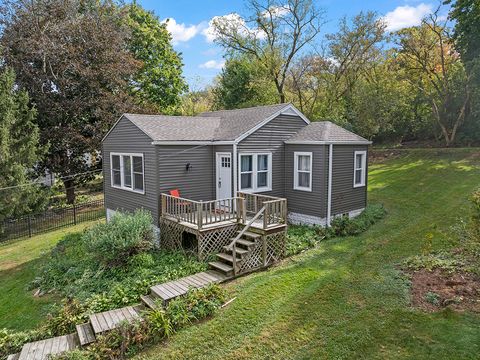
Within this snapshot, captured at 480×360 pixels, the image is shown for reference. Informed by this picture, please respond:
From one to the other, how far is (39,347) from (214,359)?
3483 mm

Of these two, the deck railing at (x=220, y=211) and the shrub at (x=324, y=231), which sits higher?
the deck railing at (x=220, y=211)

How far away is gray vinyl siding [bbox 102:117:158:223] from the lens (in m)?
11.1

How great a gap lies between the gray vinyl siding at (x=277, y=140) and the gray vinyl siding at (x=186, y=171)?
1.73 metres

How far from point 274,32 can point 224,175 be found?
20.4m

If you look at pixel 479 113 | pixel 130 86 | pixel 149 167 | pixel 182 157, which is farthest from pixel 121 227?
pixel 479 113

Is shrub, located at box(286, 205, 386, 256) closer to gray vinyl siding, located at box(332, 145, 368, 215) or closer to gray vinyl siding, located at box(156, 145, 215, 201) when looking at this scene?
gray vinyl siding, located at box(332, 145, 368, 215)

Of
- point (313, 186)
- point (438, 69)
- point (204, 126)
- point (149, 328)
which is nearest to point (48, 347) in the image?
point (149, 328)

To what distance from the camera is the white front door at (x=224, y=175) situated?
1173 centimetres

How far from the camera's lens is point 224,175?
39.1 ft

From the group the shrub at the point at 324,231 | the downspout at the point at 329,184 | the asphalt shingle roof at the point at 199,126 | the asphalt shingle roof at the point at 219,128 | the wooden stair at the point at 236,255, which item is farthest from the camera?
the downspout at the point at 329,184

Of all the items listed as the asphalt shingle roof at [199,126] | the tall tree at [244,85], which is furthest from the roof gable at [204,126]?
the tall tree at [244,85]

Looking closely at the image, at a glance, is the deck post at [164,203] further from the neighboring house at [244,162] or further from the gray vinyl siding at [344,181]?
the gray vinyl siding at [344,181]

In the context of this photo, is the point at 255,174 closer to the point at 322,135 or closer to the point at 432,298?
the point at 322,135

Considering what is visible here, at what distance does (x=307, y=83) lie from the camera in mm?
31219
